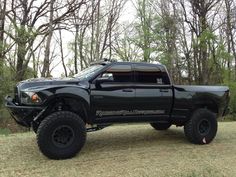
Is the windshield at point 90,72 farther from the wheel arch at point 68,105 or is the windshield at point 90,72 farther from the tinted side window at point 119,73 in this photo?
the wheel arch at point 68,105

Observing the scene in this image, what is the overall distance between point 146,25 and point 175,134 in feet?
88.5

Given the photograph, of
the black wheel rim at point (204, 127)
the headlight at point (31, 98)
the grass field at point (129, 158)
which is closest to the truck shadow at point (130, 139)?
the grass field at point (129, 158)

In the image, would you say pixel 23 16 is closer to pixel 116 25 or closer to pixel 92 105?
pixel 116 25

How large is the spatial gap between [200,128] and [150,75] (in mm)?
1865

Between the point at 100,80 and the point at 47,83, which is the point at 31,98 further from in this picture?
the point at 100,80

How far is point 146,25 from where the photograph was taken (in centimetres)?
3641

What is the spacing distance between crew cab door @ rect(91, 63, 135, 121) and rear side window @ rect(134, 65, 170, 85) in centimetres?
20

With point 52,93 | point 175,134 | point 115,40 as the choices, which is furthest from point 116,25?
point 52,93

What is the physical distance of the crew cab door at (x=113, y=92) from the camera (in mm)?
7949

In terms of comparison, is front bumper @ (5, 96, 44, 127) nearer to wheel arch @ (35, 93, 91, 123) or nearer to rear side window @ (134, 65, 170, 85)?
wheel arch @ (35, 93, 91, 123)

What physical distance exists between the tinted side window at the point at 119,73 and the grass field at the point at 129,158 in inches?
60.1

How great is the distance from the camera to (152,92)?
8.57 metres

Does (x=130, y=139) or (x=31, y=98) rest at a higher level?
(x=31, y=98)

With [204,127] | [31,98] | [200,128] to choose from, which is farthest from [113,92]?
[204,127]
